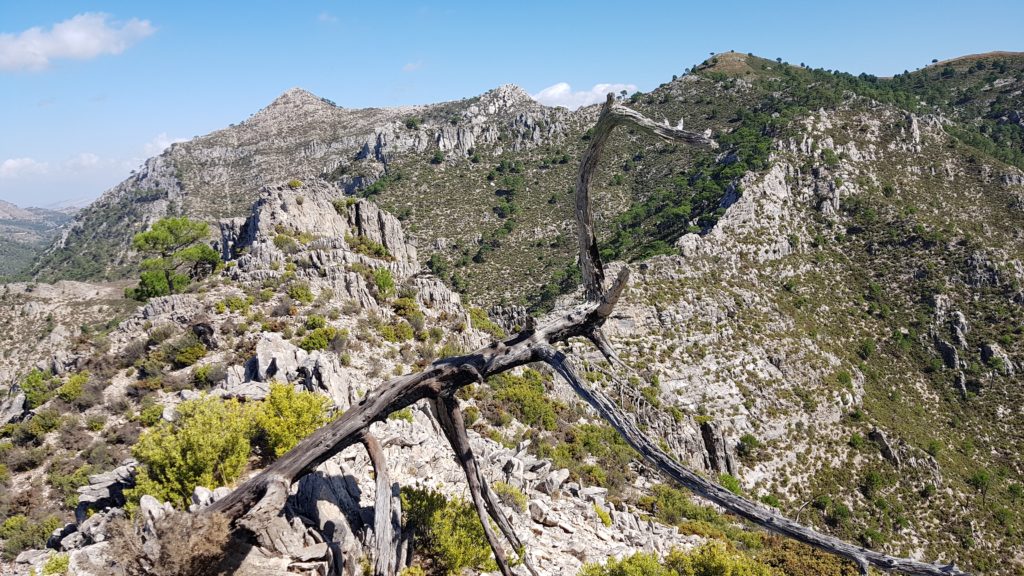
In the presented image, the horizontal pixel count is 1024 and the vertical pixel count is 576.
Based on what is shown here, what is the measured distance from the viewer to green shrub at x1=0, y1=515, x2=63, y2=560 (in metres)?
10.6

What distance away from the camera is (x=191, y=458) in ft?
27.3

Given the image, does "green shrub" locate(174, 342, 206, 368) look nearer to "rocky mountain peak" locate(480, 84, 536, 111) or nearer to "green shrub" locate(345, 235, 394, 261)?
"green shrub" locate(345, 235, 394, 261)

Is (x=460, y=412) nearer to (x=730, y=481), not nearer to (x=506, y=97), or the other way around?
(x=730, y=481)

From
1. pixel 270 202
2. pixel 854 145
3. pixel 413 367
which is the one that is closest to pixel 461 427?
pixel 413 367

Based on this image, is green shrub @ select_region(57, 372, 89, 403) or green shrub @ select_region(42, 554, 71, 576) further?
green shrub @ select_region(57, 372, 89, 403)

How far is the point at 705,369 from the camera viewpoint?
38.5 metres

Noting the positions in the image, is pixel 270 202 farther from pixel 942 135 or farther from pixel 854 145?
pixel 942 135

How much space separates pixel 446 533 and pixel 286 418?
4383 mm

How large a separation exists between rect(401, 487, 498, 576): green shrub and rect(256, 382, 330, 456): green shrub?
2.91 meters

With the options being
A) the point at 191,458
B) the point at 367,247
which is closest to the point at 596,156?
the point at 191,458

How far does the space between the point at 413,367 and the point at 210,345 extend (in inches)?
307

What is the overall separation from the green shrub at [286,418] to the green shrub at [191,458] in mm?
665

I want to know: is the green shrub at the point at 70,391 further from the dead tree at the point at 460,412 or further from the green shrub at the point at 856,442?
the green shrub at the point at 856,442

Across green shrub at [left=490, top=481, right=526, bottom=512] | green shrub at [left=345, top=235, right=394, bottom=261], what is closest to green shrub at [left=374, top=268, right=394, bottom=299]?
green shrub at [left=345, top=235, right=394, bottom=261]
